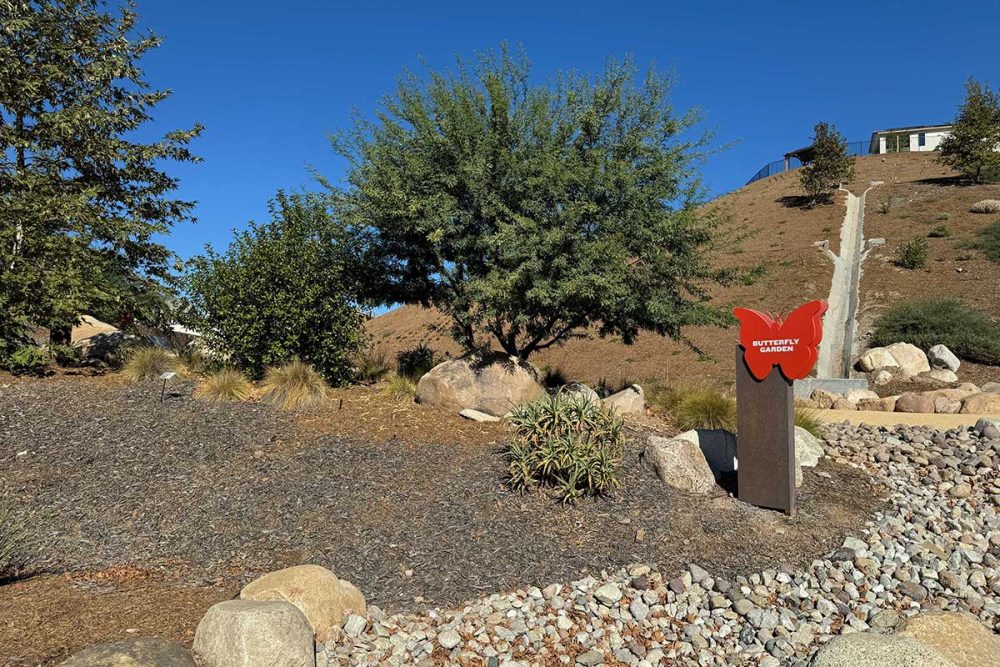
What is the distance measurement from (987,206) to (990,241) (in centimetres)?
844

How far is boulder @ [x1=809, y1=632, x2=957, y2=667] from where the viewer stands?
3926 millimetres

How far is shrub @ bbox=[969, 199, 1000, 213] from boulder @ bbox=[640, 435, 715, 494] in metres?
38.3

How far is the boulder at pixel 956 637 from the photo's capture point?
14.0 feet

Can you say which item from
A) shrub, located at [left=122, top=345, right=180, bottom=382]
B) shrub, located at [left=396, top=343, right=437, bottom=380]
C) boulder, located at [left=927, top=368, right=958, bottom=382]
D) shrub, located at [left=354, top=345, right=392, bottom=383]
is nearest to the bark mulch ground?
shrub, located at [left=122, top=345, right=180, bottom=382]

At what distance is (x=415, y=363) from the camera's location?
12961 millimetres

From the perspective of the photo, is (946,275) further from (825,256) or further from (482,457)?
(482,457)

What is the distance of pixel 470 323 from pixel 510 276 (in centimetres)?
190

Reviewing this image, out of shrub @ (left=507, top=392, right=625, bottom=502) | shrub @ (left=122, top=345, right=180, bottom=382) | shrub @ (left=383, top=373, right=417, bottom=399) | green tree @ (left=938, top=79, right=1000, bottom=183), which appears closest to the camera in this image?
shrub @ (left=507, top=392, right=625, bottom=502)

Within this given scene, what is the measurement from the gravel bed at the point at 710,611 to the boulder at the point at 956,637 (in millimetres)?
800

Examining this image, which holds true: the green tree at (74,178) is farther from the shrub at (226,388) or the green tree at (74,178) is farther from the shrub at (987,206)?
the shrub at (987,206)

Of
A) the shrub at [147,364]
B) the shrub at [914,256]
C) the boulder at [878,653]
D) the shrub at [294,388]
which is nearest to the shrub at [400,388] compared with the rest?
the shrub at [294,388]

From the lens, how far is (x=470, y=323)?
38.6 ft

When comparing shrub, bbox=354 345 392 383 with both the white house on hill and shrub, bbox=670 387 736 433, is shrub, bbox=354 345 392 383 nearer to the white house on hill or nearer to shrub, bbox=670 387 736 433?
shrub, bbox=670 387 736 433

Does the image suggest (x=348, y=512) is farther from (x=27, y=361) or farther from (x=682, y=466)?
(x=27, y=361)
